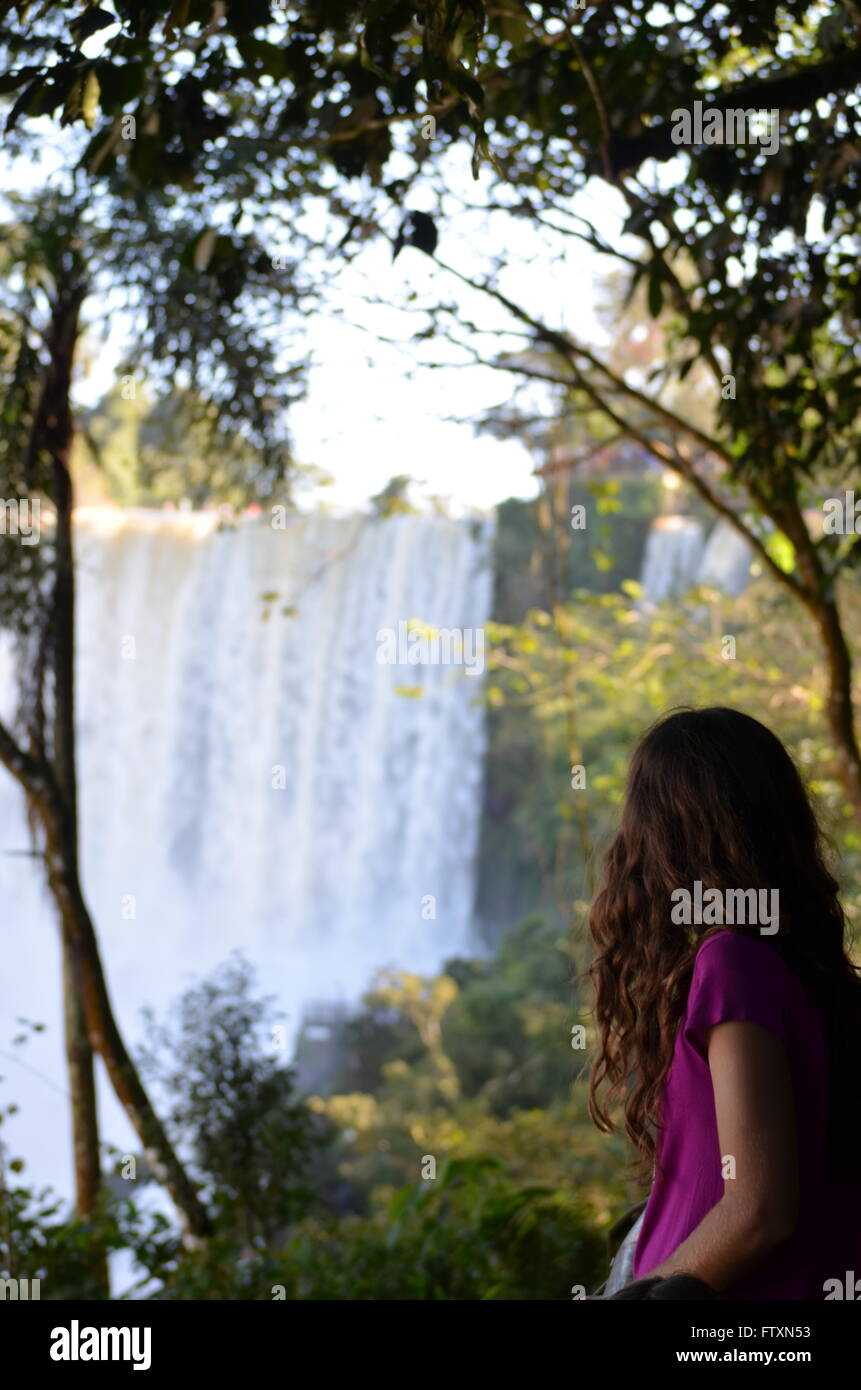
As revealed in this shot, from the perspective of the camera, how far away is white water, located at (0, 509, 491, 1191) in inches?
635

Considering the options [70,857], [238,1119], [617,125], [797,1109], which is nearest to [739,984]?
[797,1109]

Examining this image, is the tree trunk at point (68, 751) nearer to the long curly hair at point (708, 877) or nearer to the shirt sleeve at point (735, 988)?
the long curly hair at point (708, 877)

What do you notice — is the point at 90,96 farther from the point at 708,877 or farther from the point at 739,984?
the point at 739,984

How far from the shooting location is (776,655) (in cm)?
817

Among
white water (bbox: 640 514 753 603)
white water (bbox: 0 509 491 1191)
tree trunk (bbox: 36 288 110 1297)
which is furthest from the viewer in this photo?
white water (bbox: 0 509 491 1191)

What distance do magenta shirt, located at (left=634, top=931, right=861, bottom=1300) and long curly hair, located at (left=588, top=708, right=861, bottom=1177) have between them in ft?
0.11

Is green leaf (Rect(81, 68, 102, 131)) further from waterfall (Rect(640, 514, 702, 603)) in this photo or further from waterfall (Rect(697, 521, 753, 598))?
waterfall (Rect(640, 514, 702, 603))

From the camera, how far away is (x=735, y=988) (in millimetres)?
1159

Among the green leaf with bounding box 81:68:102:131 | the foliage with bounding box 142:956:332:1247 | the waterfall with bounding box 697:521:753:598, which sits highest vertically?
the waterfall with bounding box 697:521:753:598

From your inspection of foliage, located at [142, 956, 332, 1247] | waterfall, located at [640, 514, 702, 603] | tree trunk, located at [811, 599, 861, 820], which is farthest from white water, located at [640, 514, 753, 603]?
tree trunk, located at [811, 599, 861, 820]

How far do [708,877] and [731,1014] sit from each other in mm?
166

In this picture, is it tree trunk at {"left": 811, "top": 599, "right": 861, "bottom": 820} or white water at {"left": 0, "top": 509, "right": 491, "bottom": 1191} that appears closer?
tree trunk at {"left": 811, "top": 599, "right": 861, "bottom": 820}
